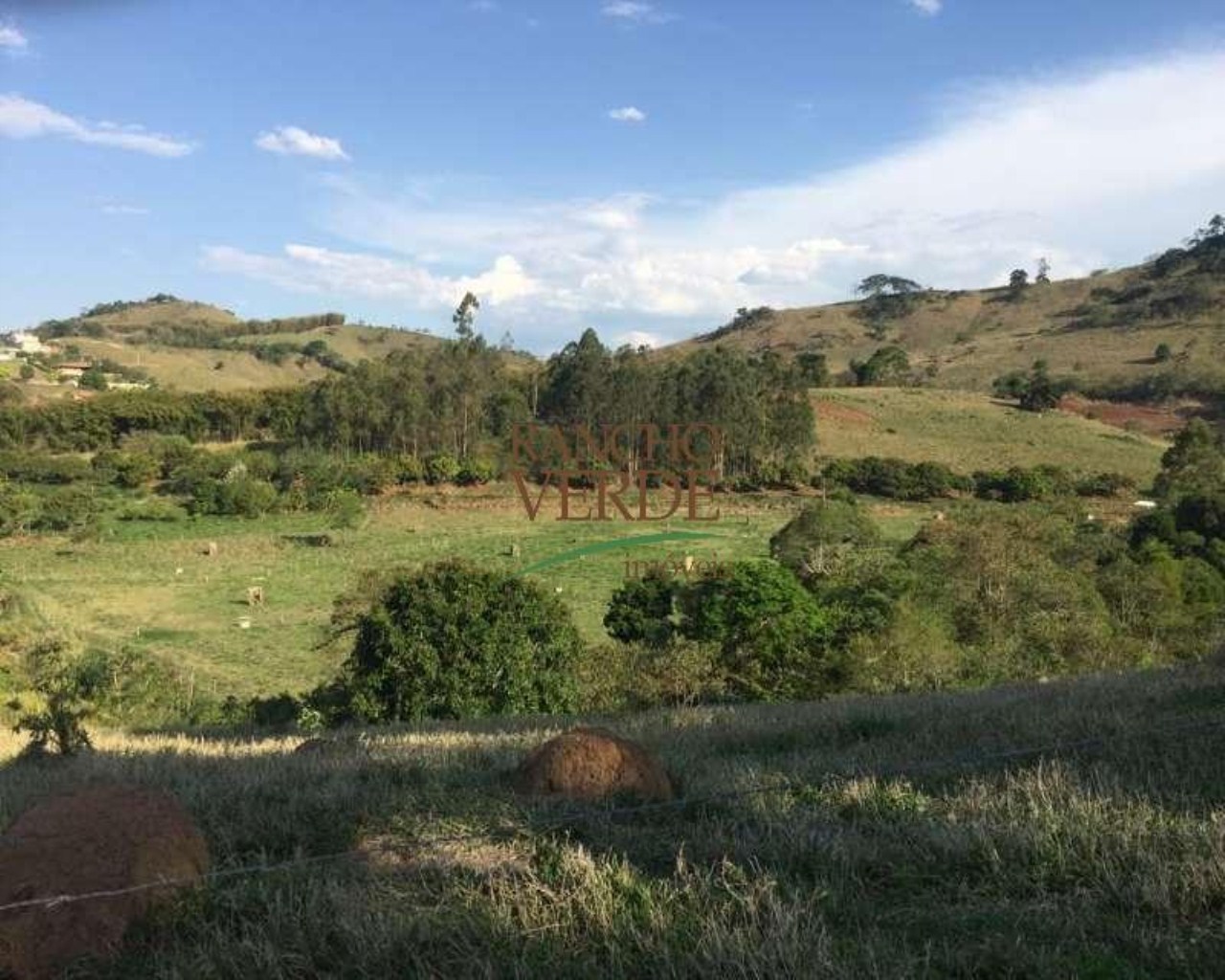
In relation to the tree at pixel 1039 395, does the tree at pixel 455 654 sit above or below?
below

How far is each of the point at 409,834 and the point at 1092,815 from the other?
312cm

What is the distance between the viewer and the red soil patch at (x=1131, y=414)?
85.1 m

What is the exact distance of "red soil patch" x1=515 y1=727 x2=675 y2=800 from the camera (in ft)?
18.3

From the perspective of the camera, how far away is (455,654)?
2234 cm

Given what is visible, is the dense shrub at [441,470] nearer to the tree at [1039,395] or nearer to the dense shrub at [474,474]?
the dense shrub at [474,474]

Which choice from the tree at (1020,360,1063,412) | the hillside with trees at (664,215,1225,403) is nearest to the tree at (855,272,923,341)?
the hillside with trees at (664,215,1225,403)

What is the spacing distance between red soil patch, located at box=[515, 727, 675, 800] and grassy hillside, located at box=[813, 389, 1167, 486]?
2858 inches

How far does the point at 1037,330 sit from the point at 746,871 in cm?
14106

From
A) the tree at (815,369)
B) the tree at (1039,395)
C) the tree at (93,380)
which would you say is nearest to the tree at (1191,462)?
the tree at (1039,395)

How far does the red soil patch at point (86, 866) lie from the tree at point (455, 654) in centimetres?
1743

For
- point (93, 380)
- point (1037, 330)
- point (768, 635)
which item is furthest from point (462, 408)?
point (1037, 330)

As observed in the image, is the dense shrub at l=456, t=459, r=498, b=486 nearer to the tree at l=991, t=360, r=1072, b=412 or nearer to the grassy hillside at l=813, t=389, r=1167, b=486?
the grassy hillside at l=813, t=389, r=1167, b=486

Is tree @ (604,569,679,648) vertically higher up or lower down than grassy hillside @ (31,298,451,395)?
lower down

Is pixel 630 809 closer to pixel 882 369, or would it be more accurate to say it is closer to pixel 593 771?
pixel 593 771
